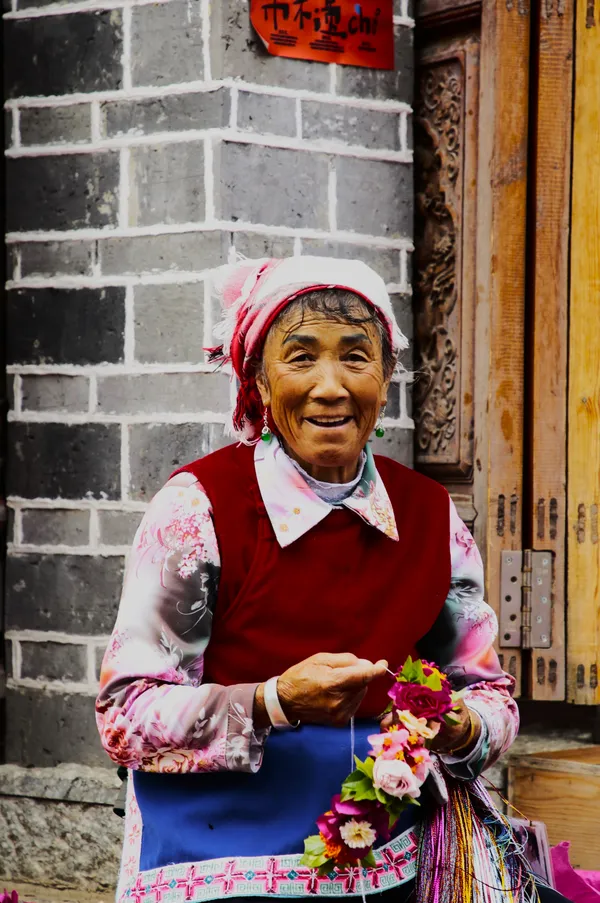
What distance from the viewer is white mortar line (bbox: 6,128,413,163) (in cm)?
325

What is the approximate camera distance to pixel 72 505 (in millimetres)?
3439

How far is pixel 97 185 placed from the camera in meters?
3.39

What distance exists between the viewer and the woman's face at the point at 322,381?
85.7 inches

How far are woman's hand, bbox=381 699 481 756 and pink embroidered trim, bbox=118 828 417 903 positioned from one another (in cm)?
26

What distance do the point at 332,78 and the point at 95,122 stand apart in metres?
0.70

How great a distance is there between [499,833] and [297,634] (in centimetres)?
58

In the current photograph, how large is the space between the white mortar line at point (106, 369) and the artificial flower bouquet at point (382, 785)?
1.48 m

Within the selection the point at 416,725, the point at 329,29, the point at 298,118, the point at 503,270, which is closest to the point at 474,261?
the point at 503,270

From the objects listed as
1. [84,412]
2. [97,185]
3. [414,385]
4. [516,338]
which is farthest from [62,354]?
[516,338]

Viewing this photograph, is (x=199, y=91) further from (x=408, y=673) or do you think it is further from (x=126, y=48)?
(x=408, y=673)

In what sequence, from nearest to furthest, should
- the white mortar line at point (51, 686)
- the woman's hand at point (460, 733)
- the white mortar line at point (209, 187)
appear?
1. the woman's hand at point (460, 733)
2. the white mortar line at point (209, 187)
3. the white mortar line at point (51, 686)

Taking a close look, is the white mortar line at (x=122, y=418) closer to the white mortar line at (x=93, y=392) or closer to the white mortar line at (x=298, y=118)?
the white mortar line at (x=93, y=392)

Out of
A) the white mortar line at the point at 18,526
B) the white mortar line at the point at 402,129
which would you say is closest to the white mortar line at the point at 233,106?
the white mortar line at the point at 402,129

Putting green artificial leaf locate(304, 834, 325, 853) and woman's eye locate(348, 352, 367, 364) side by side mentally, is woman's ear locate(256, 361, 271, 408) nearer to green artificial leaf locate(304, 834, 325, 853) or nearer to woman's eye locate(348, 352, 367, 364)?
woman's eye locate(348, 352, 367, 364)
